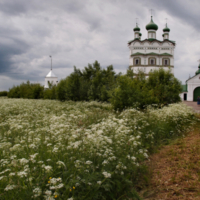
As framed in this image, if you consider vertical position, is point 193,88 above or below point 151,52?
below

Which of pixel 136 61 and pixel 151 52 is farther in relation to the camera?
pixel 151 52

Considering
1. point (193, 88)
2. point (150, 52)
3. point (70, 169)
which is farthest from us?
point (150, 52)

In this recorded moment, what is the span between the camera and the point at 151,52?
4950cm

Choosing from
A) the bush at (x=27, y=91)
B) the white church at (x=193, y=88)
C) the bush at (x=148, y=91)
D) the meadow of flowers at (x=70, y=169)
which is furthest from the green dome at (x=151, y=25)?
the meadow of flowers at (x=70, y=169)

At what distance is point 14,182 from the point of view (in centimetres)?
267

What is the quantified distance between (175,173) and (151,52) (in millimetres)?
48881

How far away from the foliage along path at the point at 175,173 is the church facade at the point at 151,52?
44.6 m

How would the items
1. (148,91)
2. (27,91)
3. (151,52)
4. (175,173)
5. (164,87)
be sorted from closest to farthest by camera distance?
(175,173) < (148,91) < (164,87) < (27,91) < (151,52)

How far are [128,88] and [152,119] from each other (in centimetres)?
515

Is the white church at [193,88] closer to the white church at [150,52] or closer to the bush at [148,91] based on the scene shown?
the white church at [150,52]

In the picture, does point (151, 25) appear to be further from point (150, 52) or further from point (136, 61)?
point (136, 61)

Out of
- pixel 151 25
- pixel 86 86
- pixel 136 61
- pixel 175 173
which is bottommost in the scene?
pixel 175 173

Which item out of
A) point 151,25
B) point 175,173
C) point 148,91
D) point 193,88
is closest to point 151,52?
point 151,25

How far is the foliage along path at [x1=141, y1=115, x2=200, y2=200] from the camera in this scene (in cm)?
369
